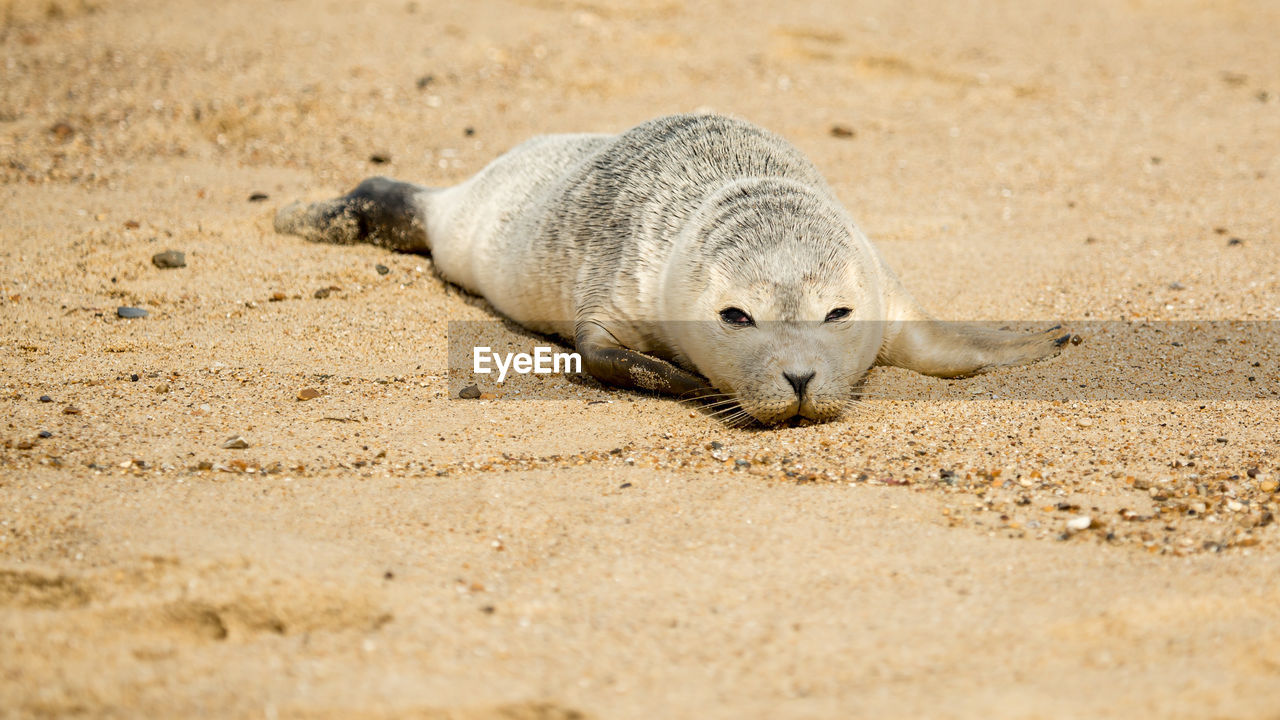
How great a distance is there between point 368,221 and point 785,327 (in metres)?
3.45

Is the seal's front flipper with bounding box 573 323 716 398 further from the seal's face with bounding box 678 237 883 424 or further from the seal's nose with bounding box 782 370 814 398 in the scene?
the seal's nose with bounding box 782 370 814 398

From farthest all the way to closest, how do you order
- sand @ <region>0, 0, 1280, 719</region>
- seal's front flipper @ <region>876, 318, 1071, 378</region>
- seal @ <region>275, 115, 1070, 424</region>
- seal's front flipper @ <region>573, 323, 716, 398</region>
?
seal's front flipper @ <region>876, 318, 1071, 378</region> → seal's front flipper @ <region>573, 323, 716, 398</region> → seal @ <region>275, 115, 1070, 424</region> → sand @ <region>0, 0, 1280, 719</region>

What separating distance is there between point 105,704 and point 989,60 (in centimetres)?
925

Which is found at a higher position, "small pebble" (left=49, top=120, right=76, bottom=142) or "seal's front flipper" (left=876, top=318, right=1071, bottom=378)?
"small pebble" (left=49, top=120, right=76, bottom=142)

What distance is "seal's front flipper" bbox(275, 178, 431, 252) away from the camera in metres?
7.11

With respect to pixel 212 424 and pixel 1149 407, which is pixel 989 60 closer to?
pixel 1149 407

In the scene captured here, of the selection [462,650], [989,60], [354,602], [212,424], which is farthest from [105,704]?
[989,60]

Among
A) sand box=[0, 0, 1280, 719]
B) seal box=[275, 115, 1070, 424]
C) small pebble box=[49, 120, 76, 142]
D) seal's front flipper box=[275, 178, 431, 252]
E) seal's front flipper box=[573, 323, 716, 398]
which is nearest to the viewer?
sand box=[0, 0, 1280, 719]

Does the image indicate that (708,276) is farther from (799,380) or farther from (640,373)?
(799,380)

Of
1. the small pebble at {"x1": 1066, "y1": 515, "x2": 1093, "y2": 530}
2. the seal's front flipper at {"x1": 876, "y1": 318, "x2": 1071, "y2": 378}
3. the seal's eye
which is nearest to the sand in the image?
the small pebble at {"x1": 1066, "y1": 515, "x2": 1093, "y2": 530}

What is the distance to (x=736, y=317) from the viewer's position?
4.82 meters

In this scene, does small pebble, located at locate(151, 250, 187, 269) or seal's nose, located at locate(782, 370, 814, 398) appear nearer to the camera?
seal's nose, located at locate(782, 370, 814, 398)

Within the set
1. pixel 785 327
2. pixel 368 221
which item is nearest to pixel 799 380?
pixel 785 327

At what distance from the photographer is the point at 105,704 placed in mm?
2758
